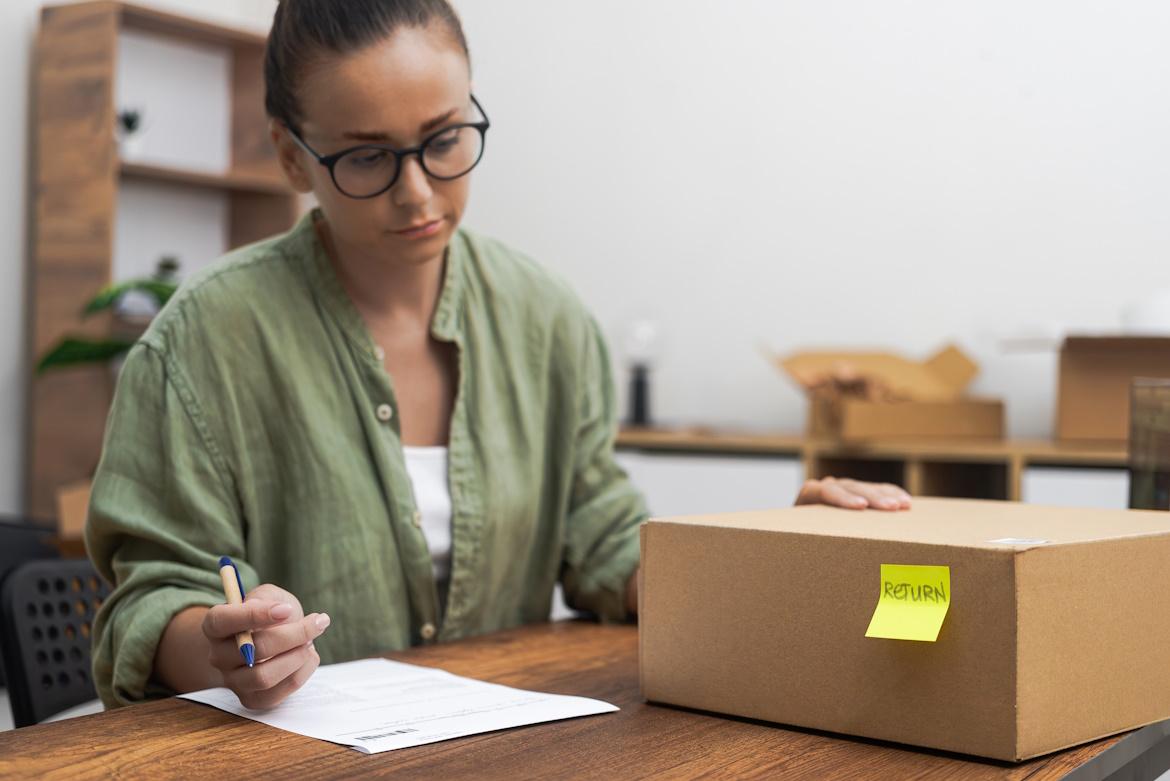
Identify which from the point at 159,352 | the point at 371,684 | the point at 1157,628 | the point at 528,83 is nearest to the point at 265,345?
the point at 159,352

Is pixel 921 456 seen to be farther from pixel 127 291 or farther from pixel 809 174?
pixel 127 291

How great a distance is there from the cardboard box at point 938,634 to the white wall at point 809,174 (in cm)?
216

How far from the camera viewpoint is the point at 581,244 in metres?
3.77

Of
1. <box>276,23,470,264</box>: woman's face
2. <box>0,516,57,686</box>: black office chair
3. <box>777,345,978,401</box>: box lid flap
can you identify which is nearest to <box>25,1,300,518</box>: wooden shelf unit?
<box>0,516,57,686</box>: black office chair

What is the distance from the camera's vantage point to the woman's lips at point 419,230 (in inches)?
50.9

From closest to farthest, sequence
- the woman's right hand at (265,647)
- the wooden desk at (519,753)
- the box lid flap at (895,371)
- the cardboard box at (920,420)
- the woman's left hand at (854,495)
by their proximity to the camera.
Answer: the wooden desk at (519,753), the woman's right hand at (265,647), the woman's left hand at (854,495), the cardboard box at (920,420), the box lid flap at (895,371)

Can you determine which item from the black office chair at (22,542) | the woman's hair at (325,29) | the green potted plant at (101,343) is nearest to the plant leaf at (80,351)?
the green potted plant at (101,343)

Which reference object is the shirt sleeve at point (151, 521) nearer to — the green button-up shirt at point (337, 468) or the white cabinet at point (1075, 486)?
the green button-up shirt at point (337, 468)

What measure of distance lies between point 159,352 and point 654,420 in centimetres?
242

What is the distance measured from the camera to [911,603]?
0.85 meters

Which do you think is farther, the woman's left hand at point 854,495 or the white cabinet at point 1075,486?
the white cabinet at point 1075,486

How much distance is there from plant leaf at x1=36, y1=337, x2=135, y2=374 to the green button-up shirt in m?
A: 2.11

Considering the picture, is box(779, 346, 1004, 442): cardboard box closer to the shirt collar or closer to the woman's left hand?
the shirt collar

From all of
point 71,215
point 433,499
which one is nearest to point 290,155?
point 433,499
